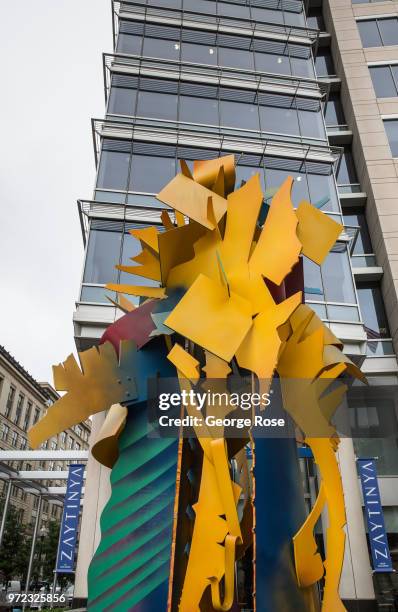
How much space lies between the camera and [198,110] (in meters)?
18.0

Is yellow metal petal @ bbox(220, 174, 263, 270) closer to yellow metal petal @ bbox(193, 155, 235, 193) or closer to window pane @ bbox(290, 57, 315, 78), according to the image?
yellow metal petal @ bbox(193, 155, 235, 193)

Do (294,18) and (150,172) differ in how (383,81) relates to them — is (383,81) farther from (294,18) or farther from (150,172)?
(150,172)

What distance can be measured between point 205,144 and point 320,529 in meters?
12.3

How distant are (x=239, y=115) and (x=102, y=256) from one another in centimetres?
792

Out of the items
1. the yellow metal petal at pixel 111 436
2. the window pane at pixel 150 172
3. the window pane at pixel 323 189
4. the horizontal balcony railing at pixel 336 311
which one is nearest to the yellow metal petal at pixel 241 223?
the yellow metal petal at pixel 111 436

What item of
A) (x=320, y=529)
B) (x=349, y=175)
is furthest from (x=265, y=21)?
(x=320, y=529)

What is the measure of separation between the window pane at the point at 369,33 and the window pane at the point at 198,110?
9.44 metres

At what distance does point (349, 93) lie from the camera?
21.5 metres

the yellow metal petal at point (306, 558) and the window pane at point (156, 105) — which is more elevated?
the window pane at point (156, 105)

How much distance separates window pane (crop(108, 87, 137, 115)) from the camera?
17.2m

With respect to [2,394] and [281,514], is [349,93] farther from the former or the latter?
[2,394]

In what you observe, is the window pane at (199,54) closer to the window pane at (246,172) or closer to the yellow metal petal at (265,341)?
the window pane at (246,172)

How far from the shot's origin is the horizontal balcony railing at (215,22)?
2020cm

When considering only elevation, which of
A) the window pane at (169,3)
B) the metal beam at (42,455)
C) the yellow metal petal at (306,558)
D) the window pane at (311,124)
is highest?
the window pane at (169,3)
